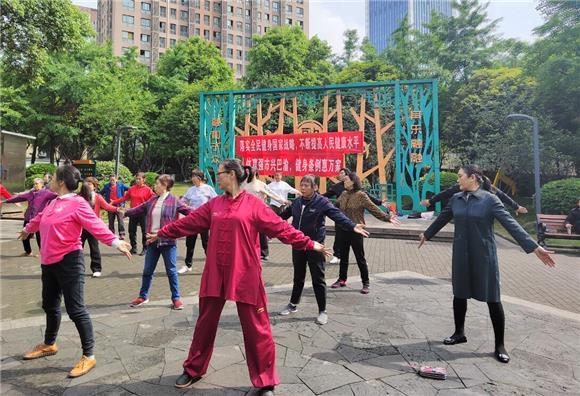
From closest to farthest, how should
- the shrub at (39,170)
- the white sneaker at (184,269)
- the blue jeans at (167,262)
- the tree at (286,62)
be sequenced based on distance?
the blue jeans at (167,262) → the white sneaker at (184,269) → the shrub at (39,170) → the tree at (286,62)

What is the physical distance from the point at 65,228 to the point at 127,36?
61.3m

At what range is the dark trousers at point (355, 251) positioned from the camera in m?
6.33

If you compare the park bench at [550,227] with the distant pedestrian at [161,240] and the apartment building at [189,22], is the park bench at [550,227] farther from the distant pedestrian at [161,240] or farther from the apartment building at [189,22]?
the apartment building at [189,22]

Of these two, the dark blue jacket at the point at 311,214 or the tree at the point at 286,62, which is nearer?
the dark blue jacket at the point at 311,214

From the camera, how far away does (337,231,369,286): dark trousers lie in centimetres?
633

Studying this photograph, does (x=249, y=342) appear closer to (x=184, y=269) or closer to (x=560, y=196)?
(x=184, y=269)

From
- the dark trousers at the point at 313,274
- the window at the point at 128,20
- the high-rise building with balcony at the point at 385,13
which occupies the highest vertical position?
the high-rise building with balcony at the point at 385,13

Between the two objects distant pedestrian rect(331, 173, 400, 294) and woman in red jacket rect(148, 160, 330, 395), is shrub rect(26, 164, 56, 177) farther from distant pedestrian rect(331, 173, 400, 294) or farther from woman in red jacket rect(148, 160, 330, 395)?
woman in red jacket rect(148, 160, 330, 395)

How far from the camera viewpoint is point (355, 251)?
639 centimetres

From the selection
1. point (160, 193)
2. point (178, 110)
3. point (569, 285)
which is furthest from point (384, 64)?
point (160, 193)

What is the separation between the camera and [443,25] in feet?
99.2

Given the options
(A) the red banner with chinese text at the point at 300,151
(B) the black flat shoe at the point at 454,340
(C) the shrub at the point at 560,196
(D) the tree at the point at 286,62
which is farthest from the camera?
(D) the tree at the point at 286,62

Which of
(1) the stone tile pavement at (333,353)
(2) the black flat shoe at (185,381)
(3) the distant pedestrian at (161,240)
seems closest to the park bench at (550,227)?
(1) the stone tile pavement at (333,353)

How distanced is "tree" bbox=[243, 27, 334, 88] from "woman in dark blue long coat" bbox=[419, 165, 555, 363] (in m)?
29.5
